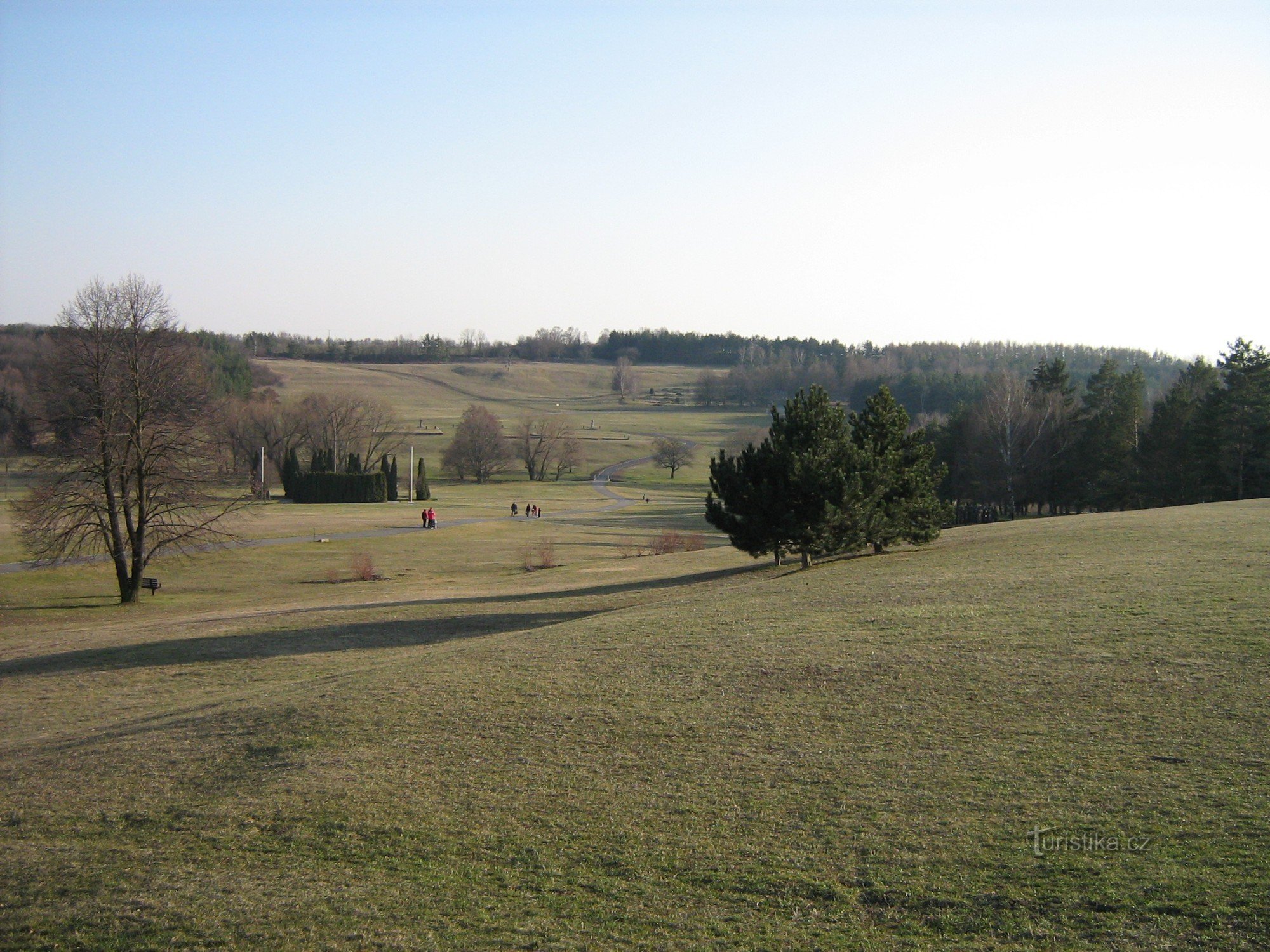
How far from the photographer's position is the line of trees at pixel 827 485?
25.4 metres

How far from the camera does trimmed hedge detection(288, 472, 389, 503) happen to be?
87688 mm

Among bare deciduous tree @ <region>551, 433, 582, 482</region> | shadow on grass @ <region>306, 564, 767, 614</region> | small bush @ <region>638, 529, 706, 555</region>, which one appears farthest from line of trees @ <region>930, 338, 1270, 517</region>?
bare deciduous tree @ <region>551, 433, 582, 482</region>

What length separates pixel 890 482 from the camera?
2706cm

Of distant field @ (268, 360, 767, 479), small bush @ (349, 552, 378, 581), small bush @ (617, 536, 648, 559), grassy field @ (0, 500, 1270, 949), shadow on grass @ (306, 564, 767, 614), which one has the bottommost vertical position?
small bush @ (617, 536, 648, 559)

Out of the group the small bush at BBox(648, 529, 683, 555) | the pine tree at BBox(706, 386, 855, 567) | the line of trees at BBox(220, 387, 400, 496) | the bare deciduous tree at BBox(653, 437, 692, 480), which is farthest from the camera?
the bare deciduous tree at BBox(653, 437, 692, 480)

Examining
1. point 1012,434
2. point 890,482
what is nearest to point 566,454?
point 1012,434

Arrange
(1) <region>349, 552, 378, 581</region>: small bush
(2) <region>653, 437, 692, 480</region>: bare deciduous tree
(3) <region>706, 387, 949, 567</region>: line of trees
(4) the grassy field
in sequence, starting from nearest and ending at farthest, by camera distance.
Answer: (4) the grassy field
(3) <region>706, 387, 949, 567</region>: line of trees
(1) <region>349, 552, 378, 581</region>: small bush
(2) <region>653, 437, 692, 480</region>: bare deciduous tree

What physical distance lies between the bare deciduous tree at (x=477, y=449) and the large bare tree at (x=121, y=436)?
77295mm

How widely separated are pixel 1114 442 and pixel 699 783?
5902cm

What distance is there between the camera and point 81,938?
6957 mm

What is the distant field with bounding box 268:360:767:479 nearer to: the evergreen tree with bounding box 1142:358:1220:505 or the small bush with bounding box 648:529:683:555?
the small bush with bounding box 648:529:683:555

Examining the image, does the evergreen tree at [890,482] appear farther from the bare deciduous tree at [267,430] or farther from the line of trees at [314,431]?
the bare deciduous tree at [267,430]

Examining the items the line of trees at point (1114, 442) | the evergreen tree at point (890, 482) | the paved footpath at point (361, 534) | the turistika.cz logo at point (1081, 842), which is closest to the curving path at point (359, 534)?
the paved footpath at point (361, 534)

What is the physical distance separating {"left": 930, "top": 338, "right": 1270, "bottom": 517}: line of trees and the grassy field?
38298 mm
